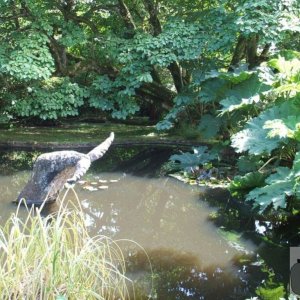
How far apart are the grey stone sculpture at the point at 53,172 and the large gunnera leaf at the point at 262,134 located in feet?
5.30

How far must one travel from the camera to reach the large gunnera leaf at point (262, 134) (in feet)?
17.0

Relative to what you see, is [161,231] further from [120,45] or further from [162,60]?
[120,45]

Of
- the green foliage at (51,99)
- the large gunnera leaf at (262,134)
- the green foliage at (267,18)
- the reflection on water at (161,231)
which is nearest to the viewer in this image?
the reflection on water at (161,231)

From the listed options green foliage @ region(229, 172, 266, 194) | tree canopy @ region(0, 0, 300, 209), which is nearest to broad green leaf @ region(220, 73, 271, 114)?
tree canopy @ region(0, 0, 300, 209)

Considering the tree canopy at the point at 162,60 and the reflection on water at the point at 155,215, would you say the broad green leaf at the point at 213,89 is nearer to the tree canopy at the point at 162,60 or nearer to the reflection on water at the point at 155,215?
the tree canopy at the point at 162,60

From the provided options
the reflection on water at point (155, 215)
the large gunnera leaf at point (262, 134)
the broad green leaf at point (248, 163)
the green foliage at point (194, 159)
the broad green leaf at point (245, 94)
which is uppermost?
the broad green leaf at point (245, 94)

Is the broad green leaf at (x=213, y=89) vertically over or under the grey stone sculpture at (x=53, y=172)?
over

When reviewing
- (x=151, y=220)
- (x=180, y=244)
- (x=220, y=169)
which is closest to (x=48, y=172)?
(x=151, y=220)

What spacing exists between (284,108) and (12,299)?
3.97 metres

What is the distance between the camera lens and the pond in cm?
388

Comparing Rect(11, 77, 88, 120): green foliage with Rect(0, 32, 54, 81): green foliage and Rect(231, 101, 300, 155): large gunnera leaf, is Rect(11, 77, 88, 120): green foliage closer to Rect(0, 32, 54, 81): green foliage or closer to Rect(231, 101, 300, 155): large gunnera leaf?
Rect(0, 32, 54, 81): green foliage

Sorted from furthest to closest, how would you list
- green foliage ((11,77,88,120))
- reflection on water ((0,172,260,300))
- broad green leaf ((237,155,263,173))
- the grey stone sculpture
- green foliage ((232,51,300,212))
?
green foliage ((11,77,88,120)), broad green leaf ((237,155,263,173)), the grey stone sculpture, green foliage ((232,51,300,212)), reflection on water ((0,172,260,300))

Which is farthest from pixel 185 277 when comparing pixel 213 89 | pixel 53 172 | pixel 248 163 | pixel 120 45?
pixel 120 45

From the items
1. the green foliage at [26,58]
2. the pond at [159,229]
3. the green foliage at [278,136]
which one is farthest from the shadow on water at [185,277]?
the green foliage at [26,58]
